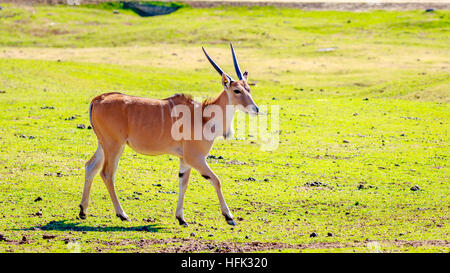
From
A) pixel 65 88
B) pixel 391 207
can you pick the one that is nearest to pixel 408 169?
pixel 391 207

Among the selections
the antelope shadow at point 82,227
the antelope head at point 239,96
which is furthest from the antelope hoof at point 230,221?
the antelope head at point 239,96

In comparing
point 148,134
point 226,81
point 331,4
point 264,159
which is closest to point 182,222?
point 148,134

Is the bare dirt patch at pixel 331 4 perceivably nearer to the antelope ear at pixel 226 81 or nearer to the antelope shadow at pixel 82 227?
the antelope ear at pixel 226 81

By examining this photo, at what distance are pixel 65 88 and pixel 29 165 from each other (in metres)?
14.9

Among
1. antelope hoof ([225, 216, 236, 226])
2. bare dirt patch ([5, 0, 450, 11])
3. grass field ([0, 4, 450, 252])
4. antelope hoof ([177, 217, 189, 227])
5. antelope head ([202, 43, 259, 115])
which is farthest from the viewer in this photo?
bare dirt patch ([5, 0, 450, 11])

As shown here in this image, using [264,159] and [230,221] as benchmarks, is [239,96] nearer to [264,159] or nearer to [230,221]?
[230,221]

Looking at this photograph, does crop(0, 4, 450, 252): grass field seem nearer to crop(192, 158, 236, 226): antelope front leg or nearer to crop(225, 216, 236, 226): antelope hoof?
crop(225, 216, 236, 226): antelope hoof

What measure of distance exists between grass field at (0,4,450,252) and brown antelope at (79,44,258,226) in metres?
0.74

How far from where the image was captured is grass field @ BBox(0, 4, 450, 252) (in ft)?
37.0

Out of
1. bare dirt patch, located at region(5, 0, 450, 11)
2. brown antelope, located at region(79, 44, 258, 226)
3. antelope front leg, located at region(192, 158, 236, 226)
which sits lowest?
bare dirt patch, located at region(5, 0, 450, 11)

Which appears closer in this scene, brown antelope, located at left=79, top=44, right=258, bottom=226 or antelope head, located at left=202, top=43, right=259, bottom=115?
brown antelope, located at left=79, top=44, right=258, bottom=226

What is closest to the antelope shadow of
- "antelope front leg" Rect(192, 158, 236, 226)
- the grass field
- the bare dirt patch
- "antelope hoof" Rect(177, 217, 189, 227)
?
the grass field

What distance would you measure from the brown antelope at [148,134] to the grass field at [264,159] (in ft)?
2.44
